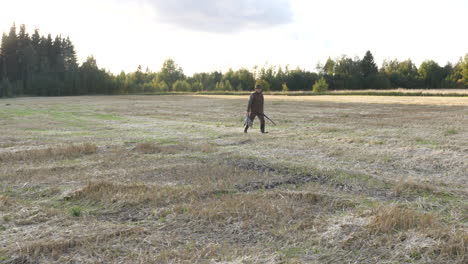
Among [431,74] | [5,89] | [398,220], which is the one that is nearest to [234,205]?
[398,220]

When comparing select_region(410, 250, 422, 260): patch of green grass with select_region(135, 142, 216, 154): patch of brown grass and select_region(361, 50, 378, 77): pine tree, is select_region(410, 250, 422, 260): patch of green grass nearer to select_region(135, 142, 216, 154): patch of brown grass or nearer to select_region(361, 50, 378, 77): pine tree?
select_region(135, 142, 216, 154): patch of brown grass

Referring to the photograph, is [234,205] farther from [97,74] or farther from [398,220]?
[97,74]

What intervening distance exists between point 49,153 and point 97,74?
9556cm

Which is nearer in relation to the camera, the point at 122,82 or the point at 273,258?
the point at 273,258

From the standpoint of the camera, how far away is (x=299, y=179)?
8.87 meters

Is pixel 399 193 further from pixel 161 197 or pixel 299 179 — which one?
pixel 161 197

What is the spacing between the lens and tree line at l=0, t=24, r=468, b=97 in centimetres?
9188

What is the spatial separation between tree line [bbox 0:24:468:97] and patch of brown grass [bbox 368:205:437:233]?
82796 millimetres

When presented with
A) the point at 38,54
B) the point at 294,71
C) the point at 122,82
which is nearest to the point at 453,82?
the point at 294,71

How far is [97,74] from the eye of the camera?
101125 millimetres

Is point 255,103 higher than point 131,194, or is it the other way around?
point 255,103

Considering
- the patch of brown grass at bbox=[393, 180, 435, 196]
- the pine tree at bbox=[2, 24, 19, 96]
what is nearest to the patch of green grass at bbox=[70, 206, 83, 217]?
the patch of brown grass at bbox=[393, 180, 435, 196]

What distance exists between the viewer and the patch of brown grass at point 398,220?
5.46m

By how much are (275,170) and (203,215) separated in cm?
410
